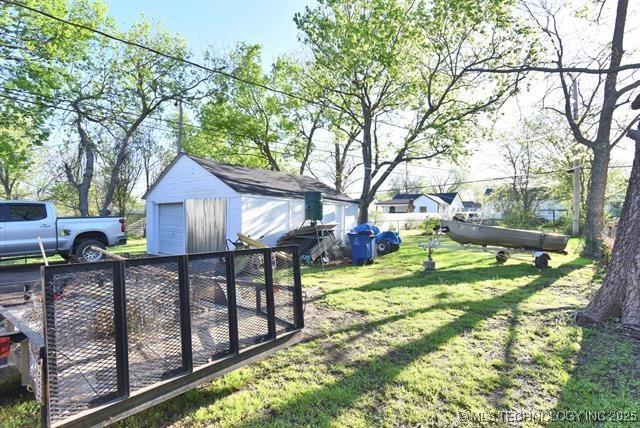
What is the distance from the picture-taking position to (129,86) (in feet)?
60.6

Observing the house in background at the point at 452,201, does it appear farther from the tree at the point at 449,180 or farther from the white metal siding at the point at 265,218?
the white metal siding at the point at 265,218

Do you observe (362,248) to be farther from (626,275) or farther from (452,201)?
(452,201)

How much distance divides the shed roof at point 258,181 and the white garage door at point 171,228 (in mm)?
1481

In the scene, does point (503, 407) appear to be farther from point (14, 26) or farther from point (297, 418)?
point (14, 26)

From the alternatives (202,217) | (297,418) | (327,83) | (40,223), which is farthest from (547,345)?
(327,83)

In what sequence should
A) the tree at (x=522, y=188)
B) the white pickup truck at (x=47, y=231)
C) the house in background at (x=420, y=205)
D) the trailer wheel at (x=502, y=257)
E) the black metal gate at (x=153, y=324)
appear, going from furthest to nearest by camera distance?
the house in background at (x=420, y=205) < the tree at (x=522, y=188) < the trailer wheel at (x=502, y=257) < the white pickup truck at (x=47, y=231) < the black metal gate at (x=153, y=324)

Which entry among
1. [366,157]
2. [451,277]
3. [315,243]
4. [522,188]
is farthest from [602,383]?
[522,188]

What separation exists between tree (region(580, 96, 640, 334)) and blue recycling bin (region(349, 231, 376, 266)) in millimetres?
5964

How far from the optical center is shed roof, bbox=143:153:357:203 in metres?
11.5

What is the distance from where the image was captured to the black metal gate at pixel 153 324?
1.83m

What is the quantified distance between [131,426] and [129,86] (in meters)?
20.5

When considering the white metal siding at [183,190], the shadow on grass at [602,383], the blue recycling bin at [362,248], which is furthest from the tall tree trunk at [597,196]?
the white metal siding at [183,190]

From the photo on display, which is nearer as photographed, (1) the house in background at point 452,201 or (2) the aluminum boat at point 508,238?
(2) the aluminum boat at point 508,238

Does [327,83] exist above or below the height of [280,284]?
above
